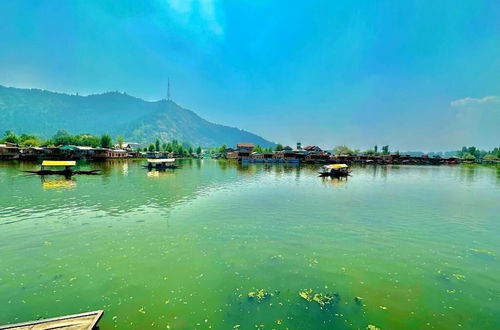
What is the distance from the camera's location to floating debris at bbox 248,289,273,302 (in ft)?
35.0

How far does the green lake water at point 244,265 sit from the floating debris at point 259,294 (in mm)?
263

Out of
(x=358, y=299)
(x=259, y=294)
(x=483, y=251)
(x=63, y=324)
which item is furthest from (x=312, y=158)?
(x=63, y=324)

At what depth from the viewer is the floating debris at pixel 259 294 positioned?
35.0 feet

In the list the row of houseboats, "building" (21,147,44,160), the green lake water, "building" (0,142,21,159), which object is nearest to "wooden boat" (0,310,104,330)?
the green lake water

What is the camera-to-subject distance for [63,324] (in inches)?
280

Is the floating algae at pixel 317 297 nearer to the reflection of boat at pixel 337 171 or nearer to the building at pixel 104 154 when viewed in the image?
the reflection of boat at pixel 337 171

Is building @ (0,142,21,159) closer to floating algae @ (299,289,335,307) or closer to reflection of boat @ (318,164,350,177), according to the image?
reflection of boat @ (318,164,350,177)

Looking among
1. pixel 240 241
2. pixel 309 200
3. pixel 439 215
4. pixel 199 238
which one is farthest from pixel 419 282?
pixel 309 200

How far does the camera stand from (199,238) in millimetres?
17734

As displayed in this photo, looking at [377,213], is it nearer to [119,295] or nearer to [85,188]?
[119,295]

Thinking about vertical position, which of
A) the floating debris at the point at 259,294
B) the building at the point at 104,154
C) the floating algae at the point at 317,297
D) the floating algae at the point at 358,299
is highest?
the building at the point at 104,154

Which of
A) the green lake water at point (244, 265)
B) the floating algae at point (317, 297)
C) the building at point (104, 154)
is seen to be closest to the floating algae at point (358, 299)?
the green lake water at point (244, 265)

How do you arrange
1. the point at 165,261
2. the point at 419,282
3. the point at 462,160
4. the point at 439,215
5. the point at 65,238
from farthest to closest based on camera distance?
1. the point at 462,160
2. the point at 439,215
3. the point at 65,238
4. the point at 165,261
5. the point at 419,282

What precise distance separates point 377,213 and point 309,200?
853 cm
